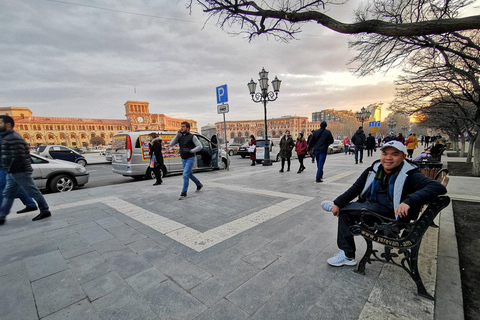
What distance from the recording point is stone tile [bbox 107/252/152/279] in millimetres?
2179

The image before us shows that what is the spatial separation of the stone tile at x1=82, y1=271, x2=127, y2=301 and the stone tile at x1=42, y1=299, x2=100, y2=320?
95 millimetres

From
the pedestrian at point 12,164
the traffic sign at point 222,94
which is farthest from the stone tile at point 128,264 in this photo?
the traffic sign at point 222,94

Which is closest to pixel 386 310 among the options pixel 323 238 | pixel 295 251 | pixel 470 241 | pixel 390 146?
pixel 295 251

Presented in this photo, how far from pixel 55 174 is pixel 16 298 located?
6087 millimetres

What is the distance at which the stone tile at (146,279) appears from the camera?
195 centimetres

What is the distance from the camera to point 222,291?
187 cm

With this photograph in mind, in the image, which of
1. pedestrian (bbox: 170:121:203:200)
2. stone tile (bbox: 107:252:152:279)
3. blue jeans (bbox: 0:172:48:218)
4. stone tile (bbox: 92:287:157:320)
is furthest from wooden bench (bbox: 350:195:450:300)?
blue jeans (bbox: 0:172:48:218)

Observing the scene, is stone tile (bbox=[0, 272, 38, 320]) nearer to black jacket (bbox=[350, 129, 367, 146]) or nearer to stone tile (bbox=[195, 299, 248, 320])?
stone tile (bbox=[195, 299, 248, 320])

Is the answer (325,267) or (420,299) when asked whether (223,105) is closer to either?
(325,267)

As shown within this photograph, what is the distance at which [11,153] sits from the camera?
→ 3494 millimetres

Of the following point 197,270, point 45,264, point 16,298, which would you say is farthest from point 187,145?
point 16,298

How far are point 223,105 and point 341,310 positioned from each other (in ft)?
27.3

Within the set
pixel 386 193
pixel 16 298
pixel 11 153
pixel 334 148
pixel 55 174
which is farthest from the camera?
pixel 334 148

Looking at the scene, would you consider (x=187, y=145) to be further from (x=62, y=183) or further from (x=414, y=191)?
(x=62, y=183)
